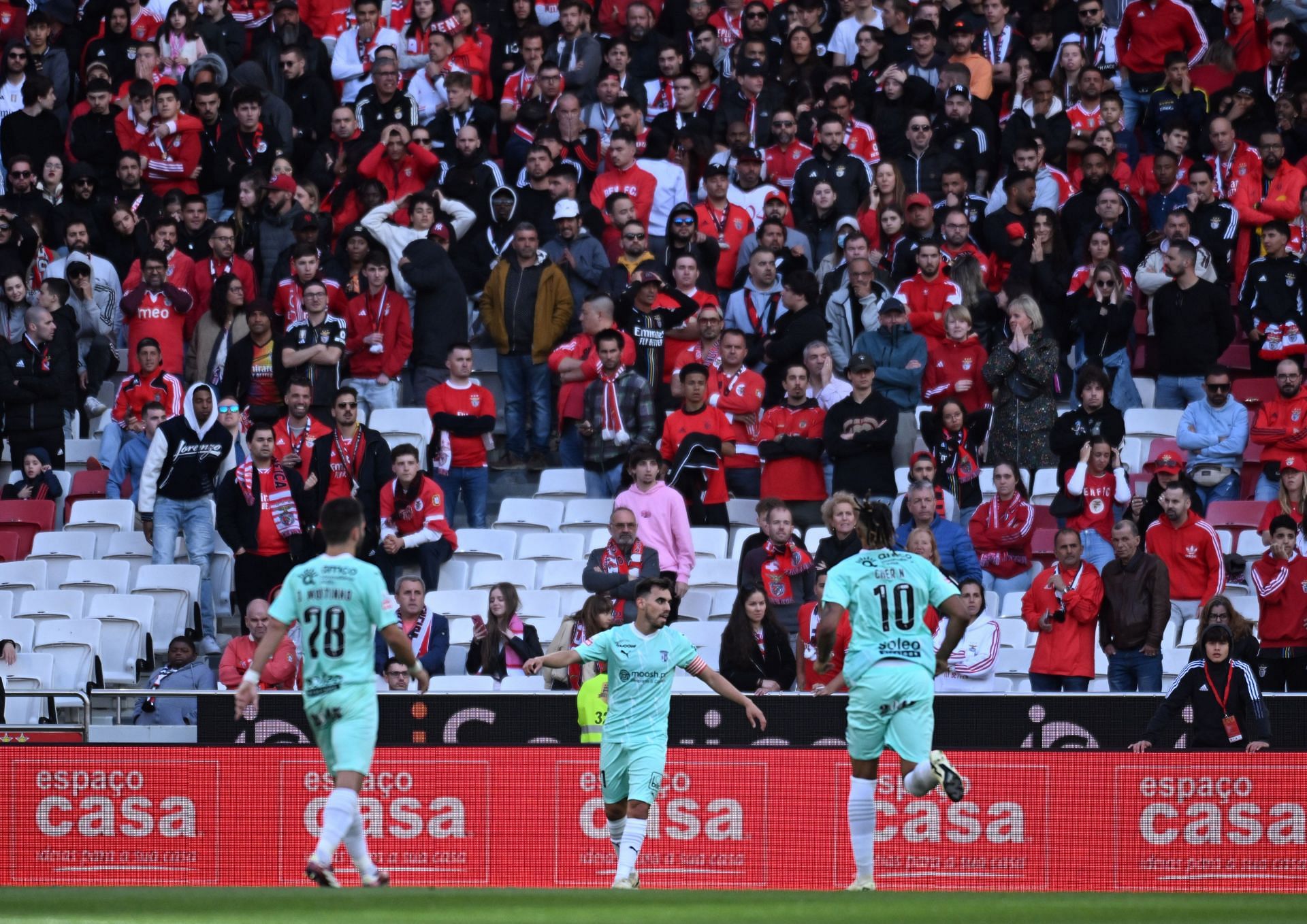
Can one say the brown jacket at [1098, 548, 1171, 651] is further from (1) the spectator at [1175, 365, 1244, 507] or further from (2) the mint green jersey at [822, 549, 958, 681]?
(2) the mint green jersey at [822, 549, 958, 681]

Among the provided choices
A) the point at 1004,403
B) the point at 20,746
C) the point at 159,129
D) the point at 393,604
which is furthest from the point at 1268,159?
the point at 20,746

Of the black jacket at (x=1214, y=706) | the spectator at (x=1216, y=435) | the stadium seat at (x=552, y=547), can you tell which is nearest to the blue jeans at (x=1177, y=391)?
the spectator at (x=1216, y=435)

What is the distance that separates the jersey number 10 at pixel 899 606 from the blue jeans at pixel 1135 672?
4226 mm

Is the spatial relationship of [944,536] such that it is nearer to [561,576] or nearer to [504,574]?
[561,576]

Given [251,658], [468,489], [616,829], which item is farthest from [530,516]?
[616,829]

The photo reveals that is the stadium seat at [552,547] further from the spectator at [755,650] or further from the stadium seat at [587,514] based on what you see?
the spectator at [755,650]

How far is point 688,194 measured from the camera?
19688 mm

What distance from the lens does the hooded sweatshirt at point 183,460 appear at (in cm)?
1673

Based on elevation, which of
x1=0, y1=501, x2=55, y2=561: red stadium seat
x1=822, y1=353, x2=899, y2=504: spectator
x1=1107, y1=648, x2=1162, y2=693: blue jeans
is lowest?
x1=1107, y1=648, x2=1162, y2=693: blue jeans

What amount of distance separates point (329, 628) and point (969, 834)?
5.04 meters

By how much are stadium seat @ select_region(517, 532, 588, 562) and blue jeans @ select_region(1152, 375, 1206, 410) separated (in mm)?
5311

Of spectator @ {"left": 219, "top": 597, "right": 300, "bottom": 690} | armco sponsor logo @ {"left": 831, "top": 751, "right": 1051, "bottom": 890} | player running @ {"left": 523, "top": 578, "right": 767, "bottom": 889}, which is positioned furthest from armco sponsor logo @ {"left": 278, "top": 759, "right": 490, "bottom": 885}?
armco sponsor logo @ {"left": 831, "top": 751, "right": 1051, "bottom": 890}

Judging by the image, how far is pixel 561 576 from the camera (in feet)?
53.9

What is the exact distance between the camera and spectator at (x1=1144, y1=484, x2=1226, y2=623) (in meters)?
15.3
